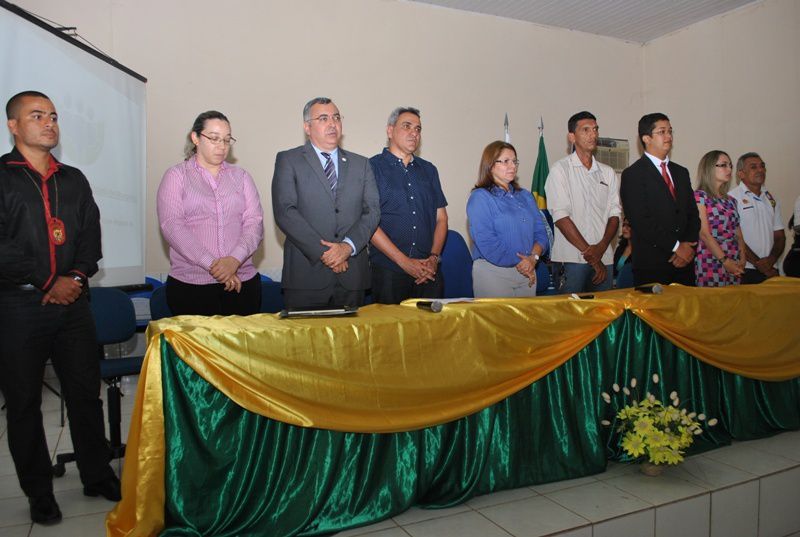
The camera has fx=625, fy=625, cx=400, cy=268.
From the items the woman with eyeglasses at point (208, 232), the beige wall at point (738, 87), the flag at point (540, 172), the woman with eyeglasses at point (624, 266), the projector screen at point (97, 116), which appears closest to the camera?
the woman with eyeglasses at point (208, 232)

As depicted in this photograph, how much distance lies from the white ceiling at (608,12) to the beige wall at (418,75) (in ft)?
0.32

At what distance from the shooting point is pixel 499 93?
608 centimetres

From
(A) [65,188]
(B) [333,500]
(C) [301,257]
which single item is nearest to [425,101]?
(C) [301,257]

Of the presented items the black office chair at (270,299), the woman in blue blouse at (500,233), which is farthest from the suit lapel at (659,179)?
the black office chair at (270,299)

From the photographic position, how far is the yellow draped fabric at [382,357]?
174 centimetres

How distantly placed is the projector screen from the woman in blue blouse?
222 centimetres

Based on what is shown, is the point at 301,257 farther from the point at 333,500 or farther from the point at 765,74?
the point at 765,74

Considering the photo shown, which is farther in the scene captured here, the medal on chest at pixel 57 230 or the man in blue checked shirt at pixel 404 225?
the man in blue checked shirt at pixel 404 225

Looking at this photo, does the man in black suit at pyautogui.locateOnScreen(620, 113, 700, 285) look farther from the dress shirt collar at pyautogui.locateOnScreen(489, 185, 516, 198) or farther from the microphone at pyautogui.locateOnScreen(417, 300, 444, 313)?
the microphone at pyautogui.locateOnScreen(417, 300, 444, 313)

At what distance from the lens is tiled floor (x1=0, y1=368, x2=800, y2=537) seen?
1.98 metres

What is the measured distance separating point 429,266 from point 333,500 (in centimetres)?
135

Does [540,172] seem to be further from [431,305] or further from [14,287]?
[14,287]

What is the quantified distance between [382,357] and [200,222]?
1.14 m

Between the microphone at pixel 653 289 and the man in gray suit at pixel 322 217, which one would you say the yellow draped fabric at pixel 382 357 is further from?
the man in gray suit at pixel 322 217
